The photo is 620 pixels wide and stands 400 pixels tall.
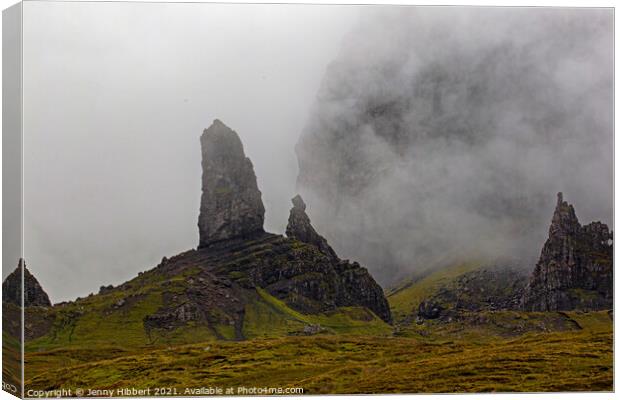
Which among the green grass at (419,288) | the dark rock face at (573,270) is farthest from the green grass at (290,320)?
the dark rock face at (573,270)

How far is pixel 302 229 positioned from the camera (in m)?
35.8

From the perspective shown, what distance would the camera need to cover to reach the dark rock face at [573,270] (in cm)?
3631

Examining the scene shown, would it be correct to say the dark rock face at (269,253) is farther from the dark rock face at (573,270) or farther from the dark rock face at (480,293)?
the dark rock face at (573,270)

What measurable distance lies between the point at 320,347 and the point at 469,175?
6103 mm

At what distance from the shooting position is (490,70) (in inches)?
1420

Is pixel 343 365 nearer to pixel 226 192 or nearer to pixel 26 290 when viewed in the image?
pixel 226 192

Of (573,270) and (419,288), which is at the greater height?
(573,270)

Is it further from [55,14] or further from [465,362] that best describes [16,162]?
[465,362]

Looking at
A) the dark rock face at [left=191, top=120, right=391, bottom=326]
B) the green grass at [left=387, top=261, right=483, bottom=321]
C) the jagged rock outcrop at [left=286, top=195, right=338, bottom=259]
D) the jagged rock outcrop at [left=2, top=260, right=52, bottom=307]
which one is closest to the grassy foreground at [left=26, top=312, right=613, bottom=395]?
the green grass at [left=387, top=261, right=483, bottom=321]

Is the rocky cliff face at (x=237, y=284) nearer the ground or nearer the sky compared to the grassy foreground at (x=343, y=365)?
nearer the sky

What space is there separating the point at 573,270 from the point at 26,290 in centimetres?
1460

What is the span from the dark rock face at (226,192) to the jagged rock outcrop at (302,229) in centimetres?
81

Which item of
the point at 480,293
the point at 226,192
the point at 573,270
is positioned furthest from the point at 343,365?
the point at 573,270

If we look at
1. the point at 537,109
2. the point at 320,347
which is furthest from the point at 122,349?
the point at 537,109
